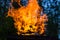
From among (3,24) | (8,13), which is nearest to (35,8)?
(8,13)

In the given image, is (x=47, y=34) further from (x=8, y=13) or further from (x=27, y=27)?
(x=8, y=13)

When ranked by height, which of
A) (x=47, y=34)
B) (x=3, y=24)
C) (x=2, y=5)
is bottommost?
(x=47, y=34)

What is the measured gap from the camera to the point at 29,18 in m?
6.38

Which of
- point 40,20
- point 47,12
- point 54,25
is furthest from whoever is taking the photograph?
point 40,20

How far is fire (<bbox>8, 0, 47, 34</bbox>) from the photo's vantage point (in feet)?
20.1

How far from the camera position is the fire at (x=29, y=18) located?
6125mm

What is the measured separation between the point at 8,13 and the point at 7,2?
0.40 m

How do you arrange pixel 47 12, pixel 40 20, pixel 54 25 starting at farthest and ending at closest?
pixel 40 20, pixel 47 12, pixel 54 25

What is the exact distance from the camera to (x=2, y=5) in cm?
599

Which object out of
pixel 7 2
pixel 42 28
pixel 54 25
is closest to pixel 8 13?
pixel 7 2

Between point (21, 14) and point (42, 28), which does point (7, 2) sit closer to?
point (21, 14)

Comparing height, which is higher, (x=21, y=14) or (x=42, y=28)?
(x=21, y=14)

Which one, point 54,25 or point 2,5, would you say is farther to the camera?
point 2,5

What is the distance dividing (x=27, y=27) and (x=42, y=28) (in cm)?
53
